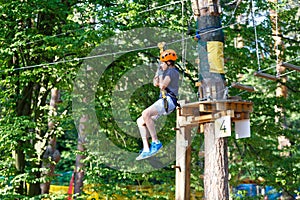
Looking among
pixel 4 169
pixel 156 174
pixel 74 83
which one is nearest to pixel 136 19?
pixel 74 83

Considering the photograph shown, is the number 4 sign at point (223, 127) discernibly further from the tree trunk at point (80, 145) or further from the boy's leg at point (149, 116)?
the tree trunk at point (80, 145)

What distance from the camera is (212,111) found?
590cm

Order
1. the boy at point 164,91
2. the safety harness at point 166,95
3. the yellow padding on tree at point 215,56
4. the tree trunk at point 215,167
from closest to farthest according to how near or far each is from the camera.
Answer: the boy at point 164,91, the safety harness at point 166,95, the yellow padding on tree at point 215,56, the tree trunk at point 215,167

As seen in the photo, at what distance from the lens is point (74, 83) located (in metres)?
9.11

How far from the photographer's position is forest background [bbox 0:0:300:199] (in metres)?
8.20

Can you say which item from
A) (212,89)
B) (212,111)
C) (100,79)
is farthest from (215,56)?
(100,79)

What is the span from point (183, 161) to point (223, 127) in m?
0.90

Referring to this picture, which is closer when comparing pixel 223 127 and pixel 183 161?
pixel 223 127

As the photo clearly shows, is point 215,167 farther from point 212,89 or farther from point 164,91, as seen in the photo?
point 164,91

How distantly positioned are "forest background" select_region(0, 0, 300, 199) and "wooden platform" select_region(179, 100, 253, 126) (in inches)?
83.5

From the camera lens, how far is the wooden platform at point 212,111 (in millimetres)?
5777

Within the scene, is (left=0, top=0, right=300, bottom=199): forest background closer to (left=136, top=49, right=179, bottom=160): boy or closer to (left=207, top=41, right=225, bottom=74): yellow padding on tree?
(left=207, top=41, right=225, bottom=74): yellow padding on tree

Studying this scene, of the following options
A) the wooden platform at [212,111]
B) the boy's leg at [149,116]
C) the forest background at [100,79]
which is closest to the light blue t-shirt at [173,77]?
the boy's leg at [149,116]

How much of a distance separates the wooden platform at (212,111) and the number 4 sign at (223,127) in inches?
2.1
